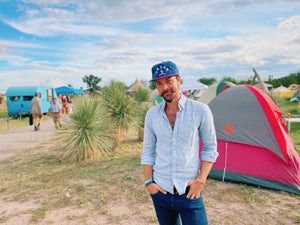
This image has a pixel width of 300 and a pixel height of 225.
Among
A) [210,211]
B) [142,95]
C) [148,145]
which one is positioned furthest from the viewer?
[142,95]

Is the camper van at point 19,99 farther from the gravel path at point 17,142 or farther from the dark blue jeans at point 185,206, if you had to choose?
the dark blue jeans at point 185,206

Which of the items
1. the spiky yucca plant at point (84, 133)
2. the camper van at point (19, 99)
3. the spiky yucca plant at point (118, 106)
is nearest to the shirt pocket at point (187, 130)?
the spiky yucca plant at point (84, 133)

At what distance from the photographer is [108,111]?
711 centimetres

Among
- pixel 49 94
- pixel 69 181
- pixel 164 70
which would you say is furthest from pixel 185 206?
pixel 49 94

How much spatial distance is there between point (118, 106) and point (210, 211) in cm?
466

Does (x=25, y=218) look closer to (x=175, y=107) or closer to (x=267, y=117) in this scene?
(x=175, y=107)

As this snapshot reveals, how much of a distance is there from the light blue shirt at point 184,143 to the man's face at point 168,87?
8 cm

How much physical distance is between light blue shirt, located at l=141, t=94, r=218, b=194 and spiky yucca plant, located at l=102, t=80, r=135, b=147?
5411 millimetres

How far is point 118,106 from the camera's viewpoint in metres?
7.17

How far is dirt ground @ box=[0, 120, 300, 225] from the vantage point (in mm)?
3125

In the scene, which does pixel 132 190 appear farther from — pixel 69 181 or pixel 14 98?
pixel 14 98

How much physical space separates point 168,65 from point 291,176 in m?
3.60

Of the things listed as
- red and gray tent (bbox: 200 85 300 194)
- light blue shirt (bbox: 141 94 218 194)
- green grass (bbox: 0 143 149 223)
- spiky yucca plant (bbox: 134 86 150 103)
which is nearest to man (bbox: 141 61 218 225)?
light blue shirt (bbox: 141 94 218 194)

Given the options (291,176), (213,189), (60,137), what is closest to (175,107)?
(213,189)
